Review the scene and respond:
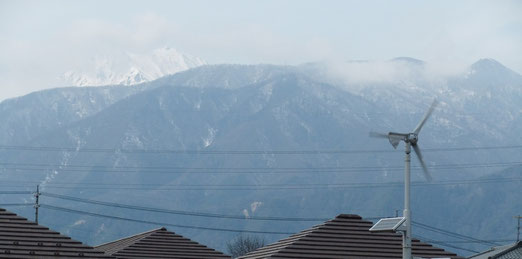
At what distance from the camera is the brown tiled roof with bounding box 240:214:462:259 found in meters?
53.5

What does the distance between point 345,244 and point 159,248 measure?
14.1 metres

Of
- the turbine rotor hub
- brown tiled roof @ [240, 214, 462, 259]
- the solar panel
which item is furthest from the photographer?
brown tiled roof @ [240, 214, 462, 259]

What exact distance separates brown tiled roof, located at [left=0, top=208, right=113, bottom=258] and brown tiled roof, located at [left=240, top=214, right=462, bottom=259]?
8.44m

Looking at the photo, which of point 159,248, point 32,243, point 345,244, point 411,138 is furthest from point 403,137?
point 159,248

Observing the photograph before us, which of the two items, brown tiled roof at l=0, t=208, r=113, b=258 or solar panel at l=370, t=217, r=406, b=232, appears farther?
brown tiled roof at l=0, t=208, r=113, b=258

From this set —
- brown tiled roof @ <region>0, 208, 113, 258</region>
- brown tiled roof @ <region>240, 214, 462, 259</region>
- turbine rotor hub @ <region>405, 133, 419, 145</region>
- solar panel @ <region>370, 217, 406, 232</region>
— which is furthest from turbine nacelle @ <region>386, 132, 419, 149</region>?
brown tiled roof @ <region>0, 208, 113, 258</region>

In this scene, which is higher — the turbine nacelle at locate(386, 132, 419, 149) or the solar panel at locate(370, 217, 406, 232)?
the turbine nacelle at locate(386, 132, 419, 149)

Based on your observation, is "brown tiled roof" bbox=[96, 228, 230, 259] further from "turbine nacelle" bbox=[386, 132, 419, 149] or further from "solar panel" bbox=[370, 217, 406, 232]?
"turbine nacelle" bbox=[386, 132, 419, 149]

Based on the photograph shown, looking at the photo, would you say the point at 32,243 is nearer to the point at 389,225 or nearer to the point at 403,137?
the point at 389,225

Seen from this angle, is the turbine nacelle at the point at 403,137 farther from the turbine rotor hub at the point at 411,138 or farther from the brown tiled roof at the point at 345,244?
the brown tiled roof at the point at 345,244

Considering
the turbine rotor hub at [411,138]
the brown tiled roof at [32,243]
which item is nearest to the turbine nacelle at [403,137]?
the turbine rotor hub at [411,138]

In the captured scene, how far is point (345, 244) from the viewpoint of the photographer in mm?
54250

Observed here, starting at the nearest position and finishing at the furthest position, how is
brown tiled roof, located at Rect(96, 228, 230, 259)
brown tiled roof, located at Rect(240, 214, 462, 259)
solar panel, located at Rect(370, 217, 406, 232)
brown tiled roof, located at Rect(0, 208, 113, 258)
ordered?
solar panel, located at Rect(370, 217, 406, 232), brown tiled roof, located at Rect(0, 208, 113, 258), brown tiled roof, located at Rect(240, 214, 462, 259), brown tiled roof, located at Rect(96, 228, 230, 259)

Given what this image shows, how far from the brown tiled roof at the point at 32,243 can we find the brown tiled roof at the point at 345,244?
8.44 m
